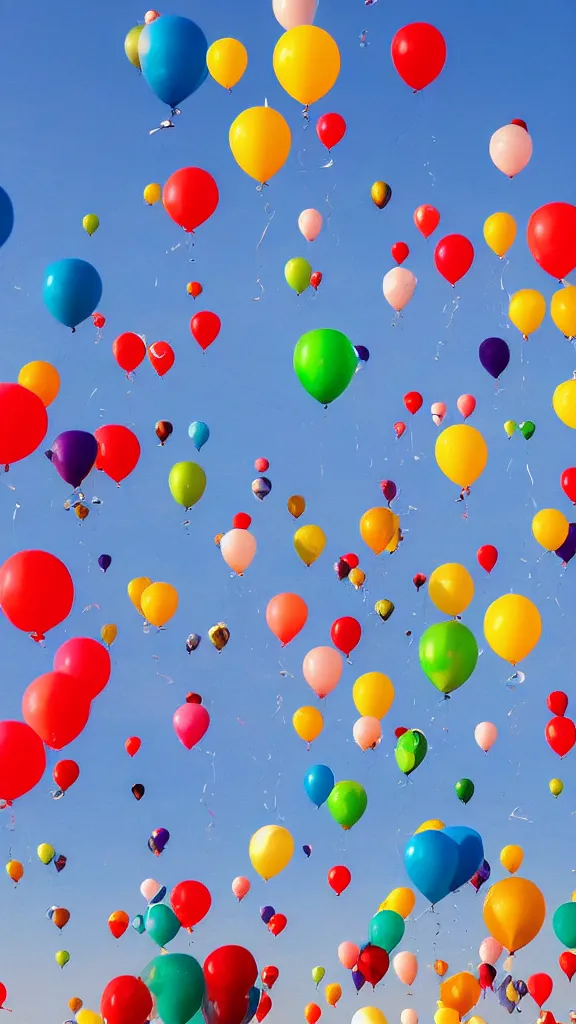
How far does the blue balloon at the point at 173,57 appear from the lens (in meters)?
20.6

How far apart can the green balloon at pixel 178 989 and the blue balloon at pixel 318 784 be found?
249 inches

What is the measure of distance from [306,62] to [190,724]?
934 cm

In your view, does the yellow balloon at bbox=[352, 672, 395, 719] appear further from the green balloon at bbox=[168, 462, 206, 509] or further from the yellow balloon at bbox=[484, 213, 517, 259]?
the yellow balloon at bbox=[484, 213, 517, 259]

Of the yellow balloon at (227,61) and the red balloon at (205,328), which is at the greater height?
the yellow balloon at (227,61)

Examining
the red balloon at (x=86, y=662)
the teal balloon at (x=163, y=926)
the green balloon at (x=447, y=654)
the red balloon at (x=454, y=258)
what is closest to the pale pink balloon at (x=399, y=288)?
the red balloon at (x=454, y=258)

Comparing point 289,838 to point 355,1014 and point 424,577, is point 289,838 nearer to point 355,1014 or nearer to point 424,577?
point 355,1014

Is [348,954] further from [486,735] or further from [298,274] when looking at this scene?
[298,274]

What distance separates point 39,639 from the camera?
754 inches

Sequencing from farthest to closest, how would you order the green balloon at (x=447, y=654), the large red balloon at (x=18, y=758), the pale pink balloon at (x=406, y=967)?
the pale pink balloon at (x=406, y=967) → the green balloon at (x=447, y=654) → the large red balloon at (x=18, y=758)

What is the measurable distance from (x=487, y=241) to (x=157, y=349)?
4921 mm

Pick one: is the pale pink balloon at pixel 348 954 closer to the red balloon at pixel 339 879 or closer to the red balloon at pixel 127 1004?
the red balloon at pixel 339 879

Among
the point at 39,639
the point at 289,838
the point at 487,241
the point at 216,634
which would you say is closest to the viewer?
the point at 39,639

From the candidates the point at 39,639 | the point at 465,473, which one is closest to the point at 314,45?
the point at 465,473

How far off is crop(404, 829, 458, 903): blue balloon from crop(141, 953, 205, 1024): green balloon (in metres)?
2.83
